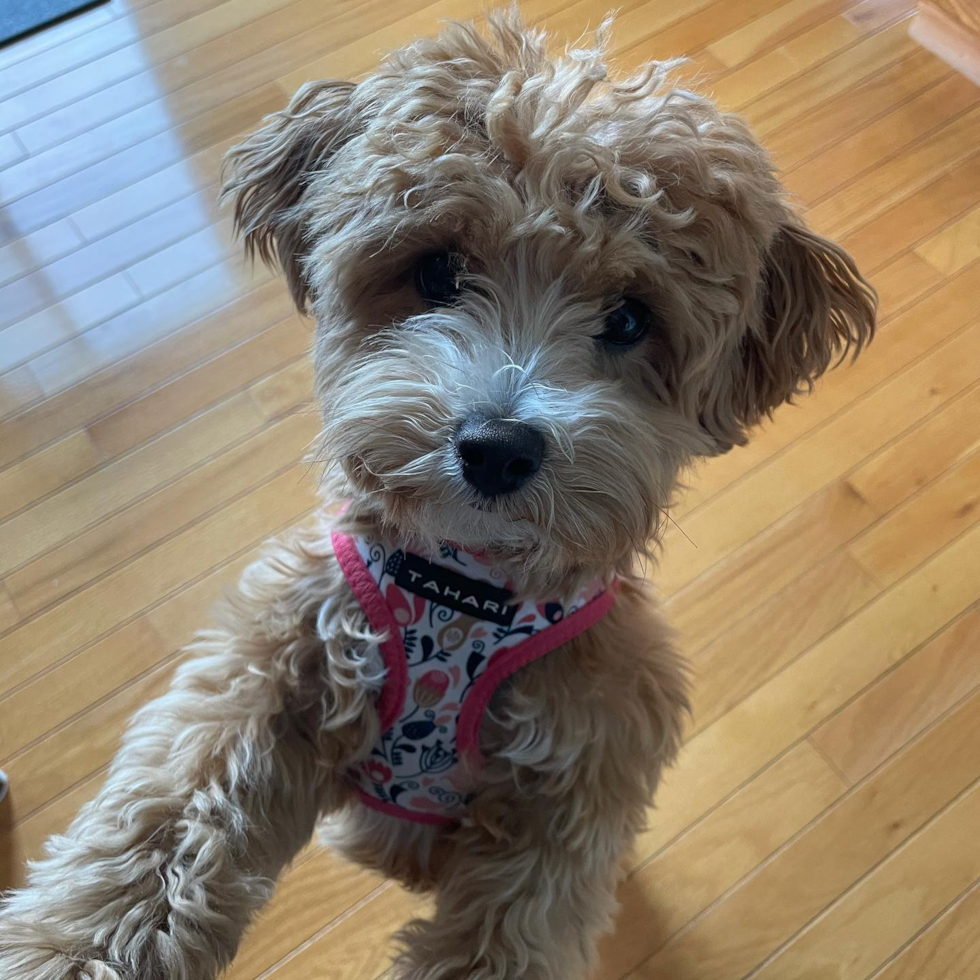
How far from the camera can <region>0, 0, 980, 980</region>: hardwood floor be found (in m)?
1.54

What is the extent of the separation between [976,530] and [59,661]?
178 cm

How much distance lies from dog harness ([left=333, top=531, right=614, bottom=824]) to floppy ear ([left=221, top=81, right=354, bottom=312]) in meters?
0.38

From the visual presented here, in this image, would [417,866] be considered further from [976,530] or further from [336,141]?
[976,530]

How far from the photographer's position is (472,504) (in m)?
0.92

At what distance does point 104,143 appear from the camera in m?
2.31

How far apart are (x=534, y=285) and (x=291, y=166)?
37cm

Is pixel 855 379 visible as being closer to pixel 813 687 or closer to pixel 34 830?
pixel 813 687

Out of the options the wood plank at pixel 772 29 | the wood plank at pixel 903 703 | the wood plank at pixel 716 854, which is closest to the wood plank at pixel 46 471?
the wood plank at pixel 716 854

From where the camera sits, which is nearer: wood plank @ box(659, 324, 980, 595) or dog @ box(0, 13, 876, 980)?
dog @ box(0, 13, 876, 980)

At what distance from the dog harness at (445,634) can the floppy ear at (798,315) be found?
12.9 inches

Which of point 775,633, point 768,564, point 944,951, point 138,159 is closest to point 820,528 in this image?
point 768,564

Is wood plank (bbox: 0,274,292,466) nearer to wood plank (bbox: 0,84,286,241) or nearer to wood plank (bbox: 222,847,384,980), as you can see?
wood plank (bbox: 0,84,286,241)

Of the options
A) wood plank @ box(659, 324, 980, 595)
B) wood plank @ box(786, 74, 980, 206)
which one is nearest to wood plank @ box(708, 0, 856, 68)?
wood plank @ box(786, 74, 980, 206)

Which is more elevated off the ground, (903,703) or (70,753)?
(70,753)
